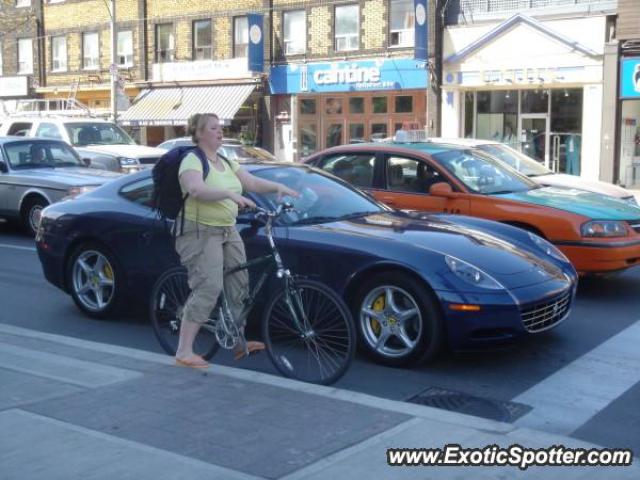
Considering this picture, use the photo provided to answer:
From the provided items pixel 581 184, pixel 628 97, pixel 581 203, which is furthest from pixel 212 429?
pixel 628 97

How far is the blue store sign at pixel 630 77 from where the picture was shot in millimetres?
24094

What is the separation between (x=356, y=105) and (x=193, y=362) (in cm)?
2604

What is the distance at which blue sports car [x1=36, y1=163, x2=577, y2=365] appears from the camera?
6027mm

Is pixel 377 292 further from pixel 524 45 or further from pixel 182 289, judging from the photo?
pixel 524 45

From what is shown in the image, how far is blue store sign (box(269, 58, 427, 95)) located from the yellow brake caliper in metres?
22.8

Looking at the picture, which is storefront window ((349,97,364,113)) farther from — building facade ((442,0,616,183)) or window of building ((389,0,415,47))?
building facade ((442,0,616,183))

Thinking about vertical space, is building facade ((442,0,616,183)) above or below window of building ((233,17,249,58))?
below

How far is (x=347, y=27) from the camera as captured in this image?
3027 centimetres

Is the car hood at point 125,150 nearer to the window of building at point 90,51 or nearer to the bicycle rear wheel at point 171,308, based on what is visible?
the bicycle rear wheel at point 171,308

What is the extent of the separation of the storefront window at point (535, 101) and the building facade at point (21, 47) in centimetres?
2267

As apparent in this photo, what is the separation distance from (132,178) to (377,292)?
271 centimetres

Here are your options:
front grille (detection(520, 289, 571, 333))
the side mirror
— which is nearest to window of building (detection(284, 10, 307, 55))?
the side mirror

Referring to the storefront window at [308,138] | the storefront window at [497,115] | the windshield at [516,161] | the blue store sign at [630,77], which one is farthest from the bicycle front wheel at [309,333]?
the storefront window at [308,138]

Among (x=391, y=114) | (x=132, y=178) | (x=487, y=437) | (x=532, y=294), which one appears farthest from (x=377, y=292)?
(x=391, y=114)
